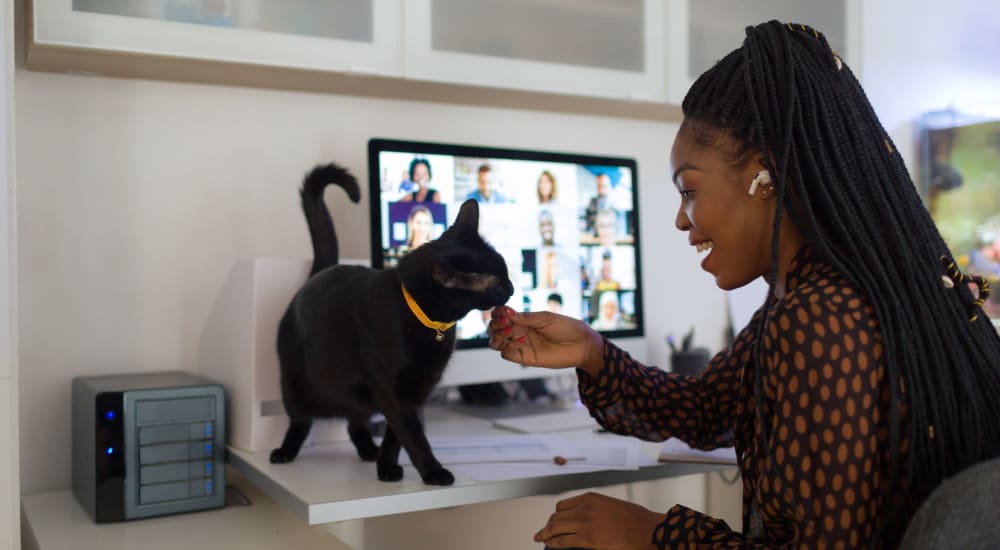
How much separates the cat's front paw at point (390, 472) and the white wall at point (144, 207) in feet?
1.99

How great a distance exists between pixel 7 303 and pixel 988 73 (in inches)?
104

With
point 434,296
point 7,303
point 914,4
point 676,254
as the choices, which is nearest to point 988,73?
point 914,4

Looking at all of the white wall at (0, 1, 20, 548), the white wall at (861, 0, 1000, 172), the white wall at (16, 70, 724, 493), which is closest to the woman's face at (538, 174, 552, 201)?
the white wall at (16, 70, 724, 493)

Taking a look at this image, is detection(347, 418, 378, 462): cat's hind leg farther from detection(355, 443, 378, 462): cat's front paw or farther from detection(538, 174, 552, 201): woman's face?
detection(538, 174, 552, 201): woman's face

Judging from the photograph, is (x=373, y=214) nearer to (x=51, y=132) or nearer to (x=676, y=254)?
(x=51, y=132)

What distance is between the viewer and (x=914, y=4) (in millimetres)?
2367

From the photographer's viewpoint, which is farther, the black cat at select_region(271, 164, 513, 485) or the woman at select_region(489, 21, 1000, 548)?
the black cat at select_region(271, 164, 513, 485)

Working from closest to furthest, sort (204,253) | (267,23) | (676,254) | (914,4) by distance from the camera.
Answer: (267,23), (204,253), (676,254), (914,4)

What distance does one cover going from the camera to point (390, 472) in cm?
104

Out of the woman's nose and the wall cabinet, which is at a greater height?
the wall cabinet

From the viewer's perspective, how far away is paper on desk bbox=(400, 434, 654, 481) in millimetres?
1061

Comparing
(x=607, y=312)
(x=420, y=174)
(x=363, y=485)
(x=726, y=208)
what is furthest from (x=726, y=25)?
(x=363, y=485)

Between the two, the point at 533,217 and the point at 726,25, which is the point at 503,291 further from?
the point at 726,25

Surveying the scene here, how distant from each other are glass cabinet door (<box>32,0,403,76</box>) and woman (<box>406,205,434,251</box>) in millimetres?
239
